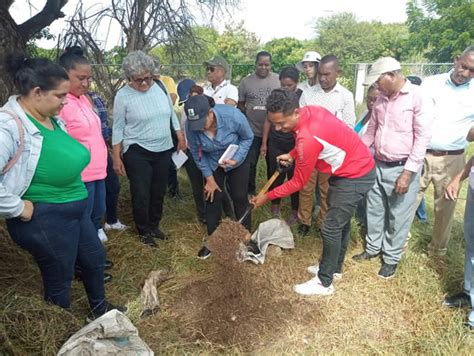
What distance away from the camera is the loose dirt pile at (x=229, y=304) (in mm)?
2639

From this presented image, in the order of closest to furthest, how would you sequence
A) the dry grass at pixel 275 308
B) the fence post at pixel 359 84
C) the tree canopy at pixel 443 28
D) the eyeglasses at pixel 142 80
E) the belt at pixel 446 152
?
the dry grass at pixel 275 308
the eyeglasses at pixel 142 80
the belt at pixel 446 152
the fence post at pixel 359 84
the tree canopy at pixel 443 28

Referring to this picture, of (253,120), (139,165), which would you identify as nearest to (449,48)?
(253,120)

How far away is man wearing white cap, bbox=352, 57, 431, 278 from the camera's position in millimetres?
2918

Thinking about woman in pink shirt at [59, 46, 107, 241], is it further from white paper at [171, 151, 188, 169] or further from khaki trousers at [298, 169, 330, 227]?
khaki trousers at [298, 169, 330, 227]

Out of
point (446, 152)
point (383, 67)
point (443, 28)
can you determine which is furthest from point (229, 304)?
point (443, 28)

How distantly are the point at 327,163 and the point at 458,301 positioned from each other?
1.41 meters

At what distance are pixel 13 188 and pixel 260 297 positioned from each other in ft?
6.26

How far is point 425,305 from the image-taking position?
2.94 m

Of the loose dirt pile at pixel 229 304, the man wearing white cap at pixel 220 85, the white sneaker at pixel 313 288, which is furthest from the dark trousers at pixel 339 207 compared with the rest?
the man wearing white cap at pixel 220 85

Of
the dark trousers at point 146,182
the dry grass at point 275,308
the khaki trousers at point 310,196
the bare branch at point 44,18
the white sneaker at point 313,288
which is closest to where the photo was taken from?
the dry grass at point 275,308

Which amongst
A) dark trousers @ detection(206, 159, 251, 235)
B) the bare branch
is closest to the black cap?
dark trousers @ detection(206, 159, 251, 235)

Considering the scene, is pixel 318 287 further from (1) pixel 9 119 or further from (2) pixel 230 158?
(1) pixel 9 119

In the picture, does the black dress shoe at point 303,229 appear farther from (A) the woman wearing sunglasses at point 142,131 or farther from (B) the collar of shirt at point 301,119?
(B) the collar of shirt at point 301,119

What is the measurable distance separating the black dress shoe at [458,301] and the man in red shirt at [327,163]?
840 millimetres
